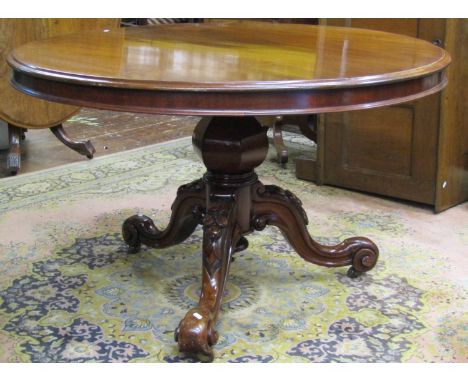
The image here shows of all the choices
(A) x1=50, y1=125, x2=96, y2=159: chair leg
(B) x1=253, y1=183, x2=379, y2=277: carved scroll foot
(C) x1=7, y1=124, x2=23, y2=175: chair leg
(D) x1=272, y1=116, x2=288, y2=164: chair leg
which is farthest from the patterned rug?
(A) x1=50, y1=125, x2=96, y2=159: chair leg

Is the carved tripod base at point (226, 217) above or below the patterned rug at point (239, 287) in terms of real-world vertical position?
above

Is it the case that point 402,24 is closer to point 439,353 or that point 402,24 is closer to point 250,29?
point 250,29

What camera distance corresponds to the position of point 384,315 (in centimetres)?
200

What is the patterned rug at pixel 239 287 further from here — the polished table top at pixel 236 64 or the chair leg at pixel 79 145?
the polished table top at pixel 236 64

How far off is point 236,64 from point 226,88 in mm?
250

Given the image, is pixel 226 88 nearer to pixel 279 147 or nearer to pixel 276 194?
pixel 276 194

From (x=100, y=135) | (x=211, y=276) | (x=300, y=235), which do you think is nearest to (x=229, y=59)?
(x=211, y=276)

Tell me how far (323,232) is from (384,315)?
0.65 meters

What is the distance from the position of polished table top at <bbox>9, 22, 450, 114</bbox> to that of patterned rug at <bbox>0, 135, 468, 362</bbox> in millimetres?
630

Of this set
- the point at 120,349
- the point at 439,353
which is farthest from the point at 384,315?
the point at 120,349

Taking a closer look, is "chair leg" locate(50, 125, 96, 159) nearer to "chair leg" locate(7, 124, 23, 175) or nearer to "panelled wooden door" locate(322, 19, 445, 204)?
"chair leg" locate(7, 124, 23, 175)

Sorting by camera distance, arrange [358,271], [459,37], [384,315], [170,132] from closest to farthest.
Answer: [384,315] → [358,271] → [459,37] → [170,132]

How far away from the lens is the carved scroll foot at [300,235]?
2129mm

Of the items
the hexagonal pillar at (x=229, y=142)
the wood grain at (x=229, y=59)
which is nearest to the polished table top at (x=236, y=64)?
the wood grain at (x=229, y=59)
